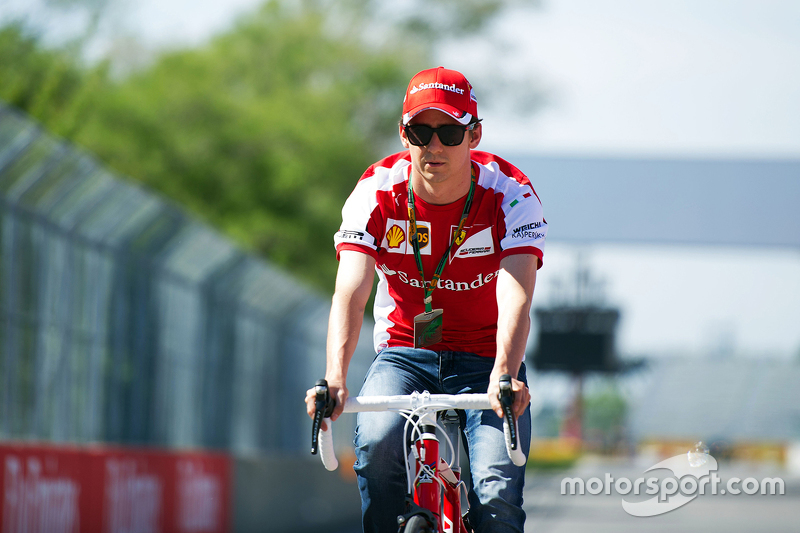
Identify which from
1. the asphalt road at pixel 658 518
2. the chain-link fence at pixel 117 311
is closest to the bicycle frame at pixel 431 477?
the chain-link fence at pixel 117 311

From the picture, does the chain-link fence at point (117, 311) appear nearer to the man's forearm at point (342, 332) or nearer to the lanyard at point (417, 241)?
the lanyard at point (417, 241)

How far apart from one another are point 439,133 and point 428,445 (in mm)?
1023

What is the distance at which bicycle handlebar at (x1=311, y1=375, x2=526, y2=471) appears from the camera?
3.76 meters

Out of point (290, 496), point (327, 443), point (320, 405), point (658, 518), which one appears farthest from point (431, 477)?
point (658, 518)

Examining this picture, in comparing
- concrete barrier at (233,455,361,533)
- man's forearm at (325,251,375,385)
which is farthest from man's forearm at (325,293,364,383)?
concrete barrier at (233,455,361,533)

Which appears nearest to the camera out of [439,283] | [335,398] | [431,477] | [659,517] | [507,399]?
[507,399]

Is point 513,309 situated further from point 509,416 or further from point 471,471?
point 471,471

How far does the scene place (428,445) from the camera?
13.3ft

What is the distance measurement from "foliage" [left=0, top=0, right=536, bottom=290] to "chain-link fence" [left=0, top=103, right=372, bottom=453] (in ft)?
33.3

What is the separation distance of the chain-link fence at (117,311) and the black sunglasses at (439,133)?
6.71 metres

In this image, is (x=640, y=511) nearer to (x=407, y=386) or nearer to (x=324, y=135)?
(x=407, y=386)

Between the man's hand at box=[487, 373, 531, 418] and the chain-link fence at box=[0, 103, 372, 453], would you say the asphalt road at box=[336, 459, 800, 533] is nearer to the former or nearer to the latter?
the chain-link fence at box=[0, 103, 372, 453]

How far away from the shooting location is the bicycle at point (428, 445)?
3826 mm

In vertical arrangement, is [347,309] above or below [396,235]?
below
